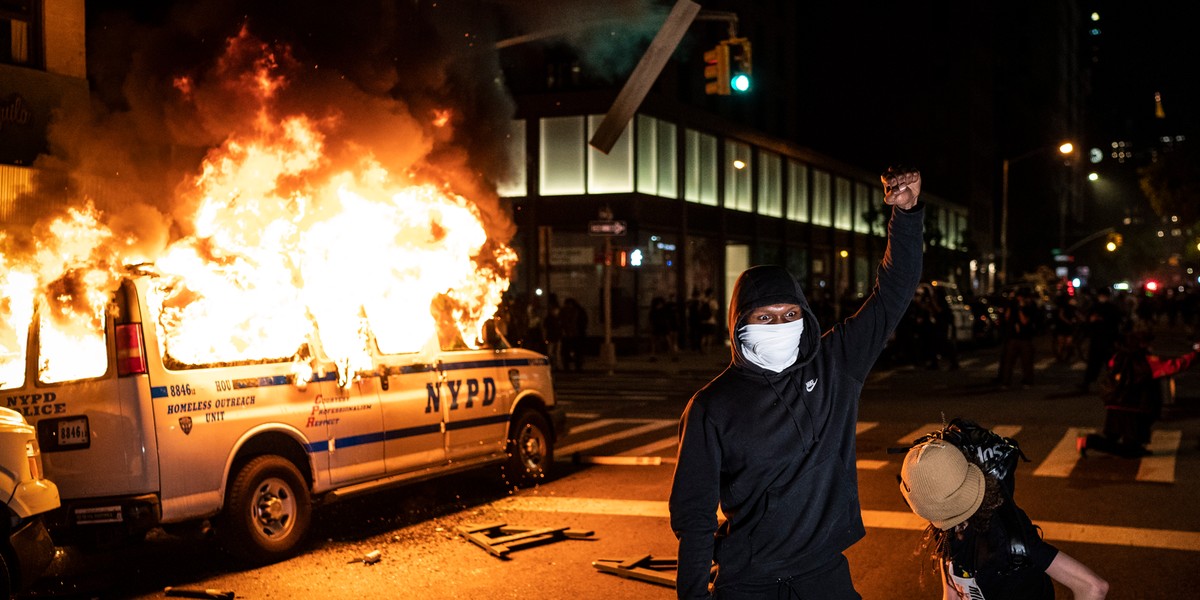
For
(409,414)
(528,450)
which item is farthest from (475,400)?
(528,450)

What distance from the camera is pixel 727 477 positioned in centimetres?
340

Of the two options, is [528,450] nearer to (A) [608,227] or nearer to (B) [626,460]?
(B) [626,460]

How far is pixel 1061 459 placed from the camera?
456 inches

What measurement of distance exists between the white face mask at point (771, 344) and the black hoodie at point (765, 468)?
1.0 inches

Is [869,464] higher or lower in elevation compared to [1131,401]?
lower

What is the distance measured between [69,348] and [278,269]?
1520 millimetres

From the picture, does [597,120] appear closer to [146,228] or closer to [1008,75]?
[146,228]

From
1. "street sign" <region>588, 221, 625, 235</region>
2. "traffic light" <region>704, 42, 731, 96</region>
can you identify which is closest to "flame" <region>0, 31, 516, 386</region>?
"traffic light" <region>704, 42, 731, 96</region>

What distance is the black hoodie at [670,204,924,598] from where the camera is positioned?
10.7ft

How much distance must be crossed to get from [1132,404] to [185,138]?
32.7 ft

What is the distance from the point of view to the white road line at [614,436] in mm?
12656

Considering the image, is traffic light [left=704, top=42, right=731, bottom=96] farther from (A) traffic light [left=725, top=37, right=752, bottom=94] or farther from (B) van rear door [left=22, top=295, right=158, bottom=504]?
(B) van rear door [left=22, top=295, right=158, bottom=504]

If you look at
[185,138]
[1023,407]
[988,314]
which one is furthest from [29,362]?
[988,314]

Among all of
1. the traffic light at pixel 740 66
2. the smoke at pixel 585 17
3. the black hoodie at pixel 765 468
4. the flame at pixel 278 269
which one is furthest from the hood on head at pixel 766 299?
the traffic light at pixel 740 66
